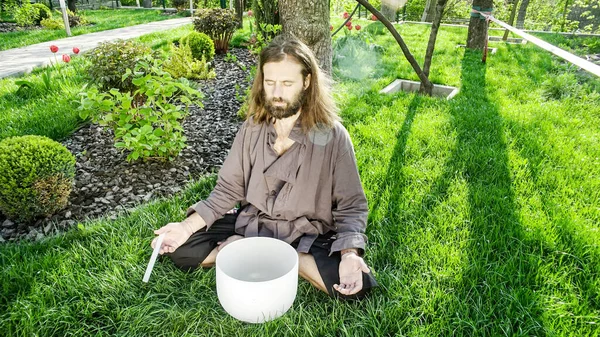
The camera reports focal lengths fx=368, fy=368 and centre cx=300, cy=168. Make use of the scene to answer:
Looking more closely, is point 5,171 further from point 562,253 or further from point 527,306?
point 562,253

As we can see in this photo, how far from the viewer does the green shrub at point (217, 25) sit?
659 centimetres

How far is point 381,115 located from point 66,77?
424cm

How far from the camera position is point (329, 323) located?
1646 millimetres

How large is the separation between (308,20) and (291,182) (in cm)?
204

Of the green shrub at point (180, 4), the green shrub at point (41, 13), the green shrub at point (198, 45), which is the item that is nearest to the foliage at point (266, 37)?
the green shrub at point (198, 45)

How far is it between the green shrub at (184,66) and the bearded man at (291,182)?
134 inches

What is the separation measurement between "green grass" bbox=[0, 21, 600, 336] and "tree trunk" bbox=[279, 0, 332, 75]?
103 centimetres

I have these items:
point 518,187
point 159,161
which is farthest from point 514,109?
point 159,161


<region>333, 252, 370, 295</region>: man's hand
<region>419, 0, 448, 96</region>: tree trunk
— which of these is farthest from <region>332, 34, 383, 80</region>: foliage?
<region>333, 252, 370, 295</region>: man's hand

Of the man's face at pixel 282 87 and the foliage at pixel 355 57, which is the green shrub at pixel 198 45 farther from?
the man's face at pixel 282 87

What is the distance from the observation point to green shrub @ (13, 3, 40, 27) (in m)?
10.8

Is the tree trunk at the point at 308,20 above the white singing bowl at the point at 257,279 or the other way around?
above

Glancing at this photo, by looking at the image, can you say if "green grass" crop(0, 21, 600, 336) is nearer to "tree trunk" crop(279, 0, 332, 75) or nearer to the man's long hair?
the man's long hair

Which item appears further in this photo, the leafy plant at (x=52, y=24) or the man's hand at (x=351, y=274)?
the leafy plant at (x=52, y=24)
